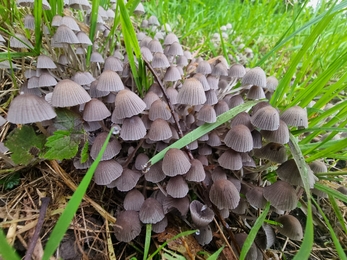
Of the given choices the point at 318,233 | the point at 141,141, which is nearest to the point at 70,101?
the point at 141,141

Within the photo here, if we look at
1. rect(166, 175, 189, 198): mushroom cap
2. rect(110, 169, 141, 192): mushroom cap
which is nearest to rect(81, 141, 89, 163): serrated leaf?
rect(110, 169, 141, 192): mushroom cap

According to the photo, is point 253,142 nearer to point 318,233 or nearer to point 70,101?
point 318,233

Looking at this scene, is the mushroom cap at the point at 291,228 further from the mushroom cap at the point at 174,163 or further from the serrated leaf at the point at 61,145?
→ the serrated leaf at the point at 61,145

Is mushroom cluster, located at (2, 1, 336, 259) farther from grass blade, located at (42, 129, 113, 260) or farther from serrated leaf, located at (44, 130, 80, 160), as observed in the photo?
grass blade, located at (42, 129, 113, 260)

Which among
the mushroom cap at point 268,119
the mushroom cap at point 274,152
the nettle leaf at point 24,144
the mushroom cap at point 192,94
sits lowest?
the nettle leaf at point 24,144

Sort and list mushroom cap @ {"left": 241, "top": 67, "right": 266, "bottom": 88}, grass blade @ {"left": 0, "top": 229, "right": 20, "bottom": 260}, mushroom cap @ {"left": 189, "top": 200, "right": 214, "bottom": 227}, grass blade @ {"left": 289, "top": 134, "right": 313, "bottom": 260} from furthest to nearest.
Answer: mushroom cap @ {"left": 241, "top": 67, "right": 266, "bottom": 88}
mushroom cap @ {"left": 189, "top": 200, "right": 214, "bottom": 227}
grass blade @ {"left": 289, "top": 134, "right": 313, "bottom": 260}
grass blade @ {"left": 0, "top": 229, "right": 20, "bottom": 260}

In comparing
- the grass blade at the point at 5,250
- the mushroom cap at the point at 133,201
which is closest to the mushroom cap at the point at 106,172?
the mushroom cap at the point at 133,201
